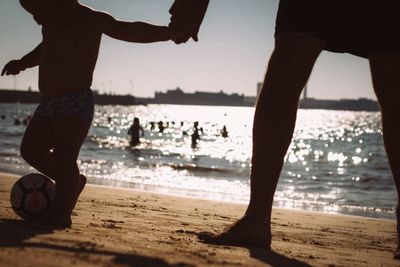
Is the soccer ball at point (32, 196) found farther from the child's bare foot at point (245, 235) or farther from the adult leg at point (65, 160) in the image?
the child's bare foot at point (245, 235)

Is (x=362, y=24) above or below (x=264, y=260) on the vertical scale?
above

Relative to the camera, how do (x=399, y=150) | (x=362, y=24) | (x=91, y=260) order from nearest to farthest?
1. (x=91, y=260)
2. (x=362, y=24)
3. (x=399, y=150)

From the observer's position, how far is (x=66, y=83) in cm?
336

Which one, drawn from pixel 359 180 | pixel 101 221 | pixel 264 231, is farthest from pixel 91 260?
pixel 359 180

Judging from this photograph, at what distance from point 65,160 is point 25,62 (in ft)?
3.38

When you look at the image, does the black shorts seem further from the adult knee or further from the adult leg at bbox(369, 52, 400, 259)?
the adult knee

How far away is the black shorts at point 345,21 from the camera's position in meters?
2.93

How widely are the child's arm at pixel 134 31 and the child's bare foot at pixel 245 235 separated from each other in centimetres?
129

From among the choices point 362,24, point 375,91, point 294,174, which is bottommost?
point 294,174

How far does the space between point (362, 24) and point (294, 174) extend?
1980 centimetres

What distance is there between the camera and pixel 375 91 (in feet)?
10.8

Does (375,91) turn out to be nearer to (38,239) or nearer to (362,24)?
(362,24)

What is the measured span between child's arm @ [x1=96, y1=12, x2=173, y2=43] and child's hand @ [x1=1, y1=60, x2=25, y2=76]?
2.80 feet

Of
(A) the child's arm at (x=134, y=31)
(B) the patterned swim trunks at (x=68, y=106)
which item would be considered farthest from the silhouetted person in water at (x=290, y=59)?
(B) the patterned swim trunks at (x=68, y=106)
